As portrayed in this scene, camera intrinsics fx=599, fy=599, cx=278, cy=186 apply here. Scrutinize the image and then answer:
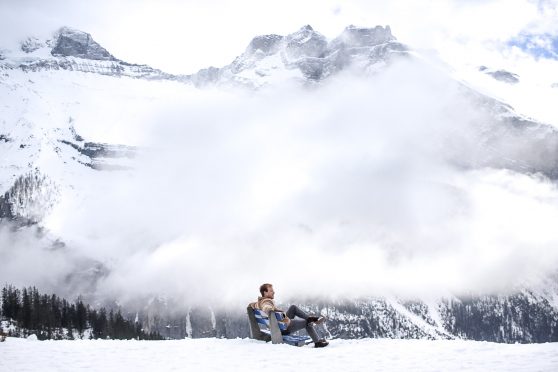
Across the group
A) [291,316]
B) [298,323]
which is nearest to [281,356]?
[298,323]

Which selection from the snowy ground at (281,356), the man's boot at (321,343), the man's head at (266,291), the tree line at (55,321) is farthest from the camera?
the tree line at (55,321)

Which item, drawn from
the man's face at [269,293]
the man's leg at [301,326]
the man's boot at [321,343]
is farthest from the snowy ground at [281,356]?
the man's face at [269,293]

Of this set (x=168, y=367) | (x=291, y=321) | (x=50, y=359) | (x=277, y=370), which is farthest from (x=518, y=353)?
(x=50, y=359)

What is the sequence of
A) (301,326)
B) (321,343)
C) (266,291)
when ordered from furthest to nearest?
(266,291)
(301,326)
(321,343)

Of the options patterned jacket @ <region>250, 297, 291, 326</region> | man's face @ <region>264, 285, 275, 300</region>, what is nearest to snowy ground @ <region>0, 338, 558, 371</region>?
patterned jacket @ <region>250, 297, 291, 326</region>

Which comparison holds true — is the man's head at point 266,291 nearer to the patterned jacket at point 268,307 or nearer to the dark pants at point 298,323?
the patterned jacket at point 268,307

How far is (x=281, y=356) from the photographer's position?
67.5 feet

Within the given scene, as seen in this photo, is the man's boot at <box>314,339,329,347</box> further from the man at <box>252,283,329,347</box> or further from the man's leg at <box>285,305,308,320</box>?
the man's leg at <box>285,305,308,320</box>

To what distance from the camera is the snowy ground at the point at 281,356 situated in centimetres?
1725

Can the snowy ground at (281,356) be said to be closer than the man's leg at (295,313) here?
Yes

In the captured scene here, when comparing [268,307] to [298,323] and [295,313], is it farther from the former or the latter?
[298,323]

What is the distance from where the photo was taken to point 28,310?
465 ft

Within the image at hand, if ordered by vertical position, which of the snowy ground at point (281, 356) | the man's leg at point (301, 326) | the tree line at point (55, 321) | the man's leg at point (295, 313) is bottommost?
the snowy ground at point (281, 356)

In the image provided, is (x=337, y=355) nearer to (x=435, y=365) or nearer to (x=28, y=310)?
(x=435, y=365)
